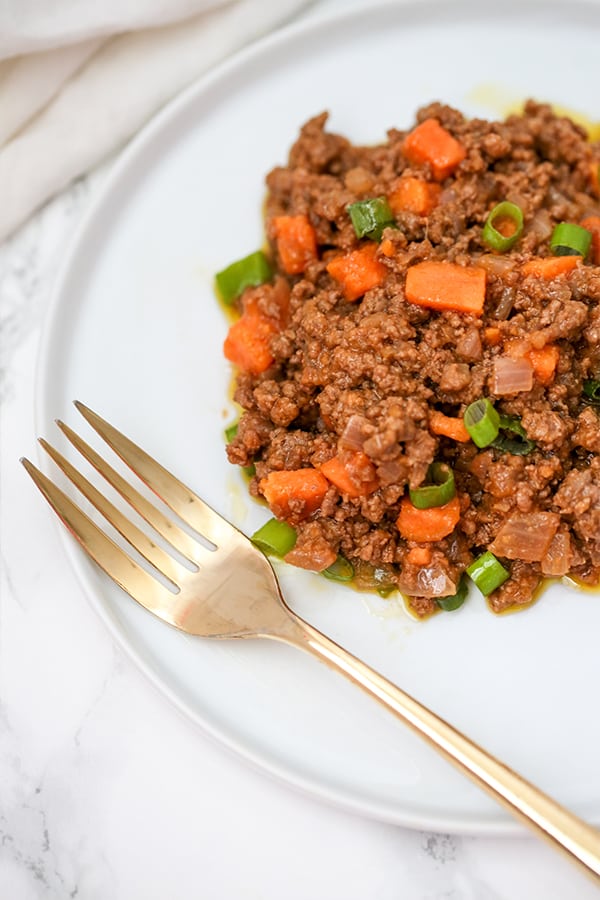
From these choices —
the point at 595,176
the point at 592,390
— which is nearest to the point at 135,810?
the point at 592,390

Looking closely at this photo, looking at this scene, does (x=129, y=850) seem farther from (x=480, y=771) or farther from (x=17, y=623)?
(x=480, y=771)

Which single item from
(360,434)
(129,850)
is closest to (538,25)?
(360,434)

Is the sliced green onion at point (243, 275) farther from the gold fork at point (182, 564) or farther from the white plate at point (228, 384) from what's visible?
the gold fork at point (182, 564)

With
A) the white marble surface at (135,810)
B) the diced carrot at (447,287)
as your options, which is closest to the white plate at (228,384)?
the white marble surface at (135,810)

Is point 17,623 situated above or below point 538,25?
below

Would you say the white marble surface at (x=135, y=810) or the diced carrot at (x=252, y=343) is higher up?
the diced carrot at (x=252, y=343)
